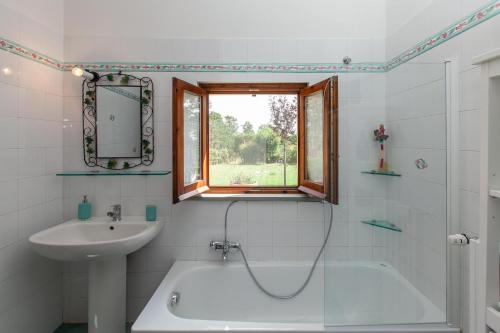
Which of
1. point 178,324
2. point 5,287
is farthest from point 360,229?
point 5,287

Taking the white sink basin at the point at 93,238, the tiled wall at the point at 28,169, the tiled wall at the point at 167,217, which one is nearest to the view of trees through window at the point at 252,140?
the tiled wall at the point at 167,217

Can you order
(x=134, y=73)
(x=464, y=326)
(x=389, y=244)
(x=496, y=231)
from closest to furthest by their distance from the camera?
(x=496, y=231) → (x=464, y=326) → (x=389, y=244) → (x=134, y=73)

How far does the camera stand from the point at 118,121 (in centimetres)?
219

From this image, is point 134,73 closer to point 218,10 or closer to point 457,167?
point 218,10

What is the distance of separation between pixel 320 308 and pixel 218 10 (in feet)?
7.54

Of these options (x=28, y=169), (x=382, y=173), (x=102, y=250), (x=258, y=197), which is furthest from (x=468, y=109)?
(x=28, y=169)

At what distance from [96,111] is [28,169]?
59cm

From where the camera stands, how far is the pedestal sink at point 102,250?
5.43ft

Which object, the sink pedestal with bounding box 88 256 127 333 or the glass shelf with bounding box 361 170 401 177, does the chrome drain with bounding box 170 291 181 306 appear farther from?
the glass shelf with bounding box 361 170 401 177

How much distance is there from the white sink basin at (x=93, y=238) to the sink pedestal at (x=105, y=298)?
0.18 m

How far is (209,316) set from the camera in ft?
6.75

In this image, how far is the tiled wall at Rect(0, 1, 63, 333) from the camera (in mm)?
1715

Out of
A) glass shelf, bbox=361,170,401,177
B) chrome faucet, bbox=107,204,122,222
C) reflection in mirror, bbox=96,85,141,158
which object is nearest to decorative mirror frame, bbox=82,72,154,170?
reflection in mirror, bbox=96,85,141,158

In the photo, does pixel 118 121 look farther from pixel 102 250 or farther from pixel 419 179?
pixel 419 179
